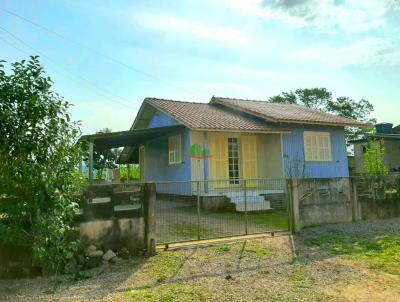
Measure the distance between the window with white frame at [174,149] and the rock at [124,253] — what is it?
337 inches

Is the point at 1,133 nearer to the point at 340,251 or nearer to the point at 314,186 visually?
the point at 340,251

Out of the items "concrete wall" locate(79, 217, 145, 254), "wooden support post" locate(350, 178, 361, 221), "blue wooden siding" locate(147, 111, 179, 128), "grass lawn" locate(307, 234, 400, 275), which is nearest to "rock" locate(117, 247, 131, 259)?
"concrete wall" locate(79, 217, 145, 254)

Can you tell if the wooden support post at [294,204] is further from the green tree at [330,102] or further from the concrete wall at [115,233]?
the green tree at [330,102]

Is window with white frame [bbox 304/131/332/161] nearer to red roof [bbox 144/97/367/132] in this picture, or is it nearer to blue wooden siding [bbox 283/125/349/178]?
blue wooden siding [bbox 283/125/349/178]

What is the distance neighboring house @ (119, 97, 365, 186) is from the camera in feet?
48.6

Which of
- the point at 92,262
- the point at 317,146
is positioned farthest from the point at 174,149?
the point at 92,262

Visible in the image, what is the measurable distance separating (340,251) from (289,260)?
1.29 meters

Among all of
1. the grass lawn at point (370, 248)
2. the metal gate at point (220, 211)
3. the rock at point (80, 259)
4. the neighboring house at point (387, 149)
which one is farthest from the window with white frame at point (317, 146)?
the rock at point (80, 259)

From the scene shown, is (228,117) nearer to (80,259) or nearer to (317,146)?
(317,146)

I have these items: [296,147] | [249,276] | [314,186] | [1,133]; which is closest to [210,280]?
[249,276]

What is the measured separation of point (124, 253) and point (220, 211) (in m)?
6.32

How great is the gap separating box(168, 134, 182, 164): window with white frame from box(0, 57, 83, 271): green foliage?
31.5 ft

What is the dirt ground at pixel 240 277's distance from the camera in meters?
5.27

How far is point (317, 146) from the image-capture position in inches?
682
